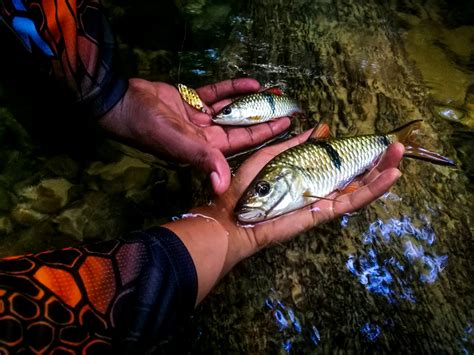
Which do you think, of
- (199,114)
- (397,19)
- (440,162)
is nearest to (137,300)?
(199,114)

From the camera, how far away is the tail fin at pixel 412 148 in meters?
3.32

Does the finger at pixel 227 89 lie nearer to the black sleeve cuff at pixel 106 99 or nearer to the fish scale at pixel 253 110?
the fish scale at pixel 253 110

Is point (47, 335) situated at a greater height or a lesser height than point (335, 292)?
greater

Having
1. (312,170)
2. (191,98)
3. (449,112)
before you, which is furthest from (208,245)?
(449,112)

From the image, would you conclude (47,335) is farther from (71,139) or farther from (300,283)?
(71,139)

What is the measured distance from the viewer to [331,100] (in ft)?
13.9

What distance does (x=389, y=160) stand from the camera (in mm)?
3127

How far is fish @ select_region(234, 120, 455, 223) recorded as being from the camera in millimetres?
2865

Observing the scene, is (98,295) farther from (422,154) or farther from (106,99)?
(422,154)

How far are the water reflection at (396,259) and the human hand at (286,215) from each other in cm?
34

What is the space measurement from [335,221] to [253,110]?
53.7 inches

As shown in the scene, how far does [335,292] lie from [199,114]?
2.13 metres

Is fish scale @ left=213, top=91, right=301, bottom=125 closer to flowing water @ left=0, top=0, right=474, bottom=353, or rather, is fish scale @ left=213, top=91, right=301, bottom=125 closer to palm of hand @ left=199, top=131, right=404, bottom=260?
flowing water @ left=0, top=0, right=474, bottom=353

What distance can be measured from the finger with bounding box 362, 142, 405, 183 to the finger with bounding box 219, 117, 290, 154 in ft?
3.46
